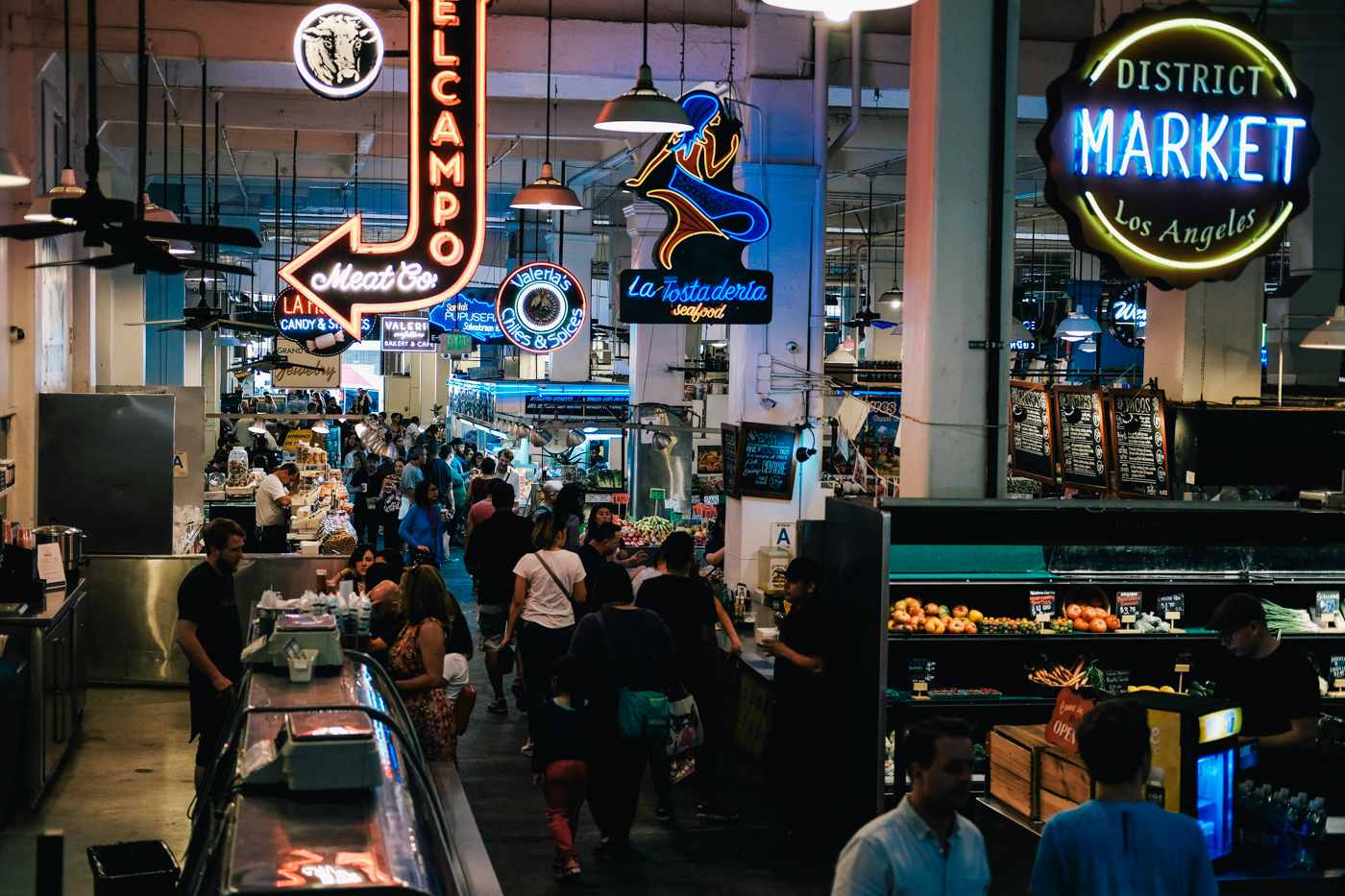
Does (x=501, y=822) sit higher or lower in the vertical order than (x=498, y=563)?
lower

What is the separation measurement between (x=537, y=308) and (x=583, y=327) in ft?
26.3

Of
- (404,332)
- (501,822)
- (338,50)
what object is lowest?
(501,822)

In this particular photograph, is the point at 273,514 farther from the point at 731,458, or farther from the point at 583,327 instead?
the point at 583,327

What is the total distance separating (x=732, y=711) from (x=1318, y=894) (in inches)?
190

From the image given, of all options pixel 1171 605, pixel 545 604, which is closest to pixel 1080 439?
pixel 1171 605

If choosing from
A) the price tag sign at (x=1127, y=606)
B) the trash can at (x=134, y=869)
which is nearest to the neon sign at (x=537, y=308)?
the price tag sign at (x=1127, y=606)

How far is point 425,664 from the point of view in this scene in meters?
6.09

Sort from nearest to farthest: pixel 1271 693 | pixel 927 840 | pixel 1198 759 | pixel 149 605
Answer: pixel 927 840 < pixel 1198 759 < pixel 1271 693 < pixel 149 605

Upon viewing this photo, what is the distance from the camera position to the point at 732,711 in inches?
367

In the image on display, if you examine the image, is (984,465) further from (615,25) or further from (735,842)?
(615,25)

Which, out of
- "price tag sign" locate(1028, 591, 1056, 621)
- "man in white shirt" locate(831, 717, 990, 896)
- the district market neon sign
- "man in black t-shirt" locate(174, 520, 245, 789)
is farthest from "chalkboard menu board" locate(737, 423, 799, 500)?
"man in white shirt" locate(831, 717, 990, 896)

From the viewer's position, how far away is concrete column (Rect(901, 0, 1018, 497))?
729 cm

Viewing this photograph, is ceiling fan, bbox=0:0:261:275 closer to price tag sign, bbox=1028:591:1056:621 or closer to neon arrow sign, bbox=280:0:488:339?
neon arrow sign, bbox=280:0:488:339

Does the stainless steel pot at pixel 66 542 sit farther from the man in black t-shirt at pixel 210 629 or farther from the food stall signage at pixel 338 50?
the food stall signage at pixel 338 50
